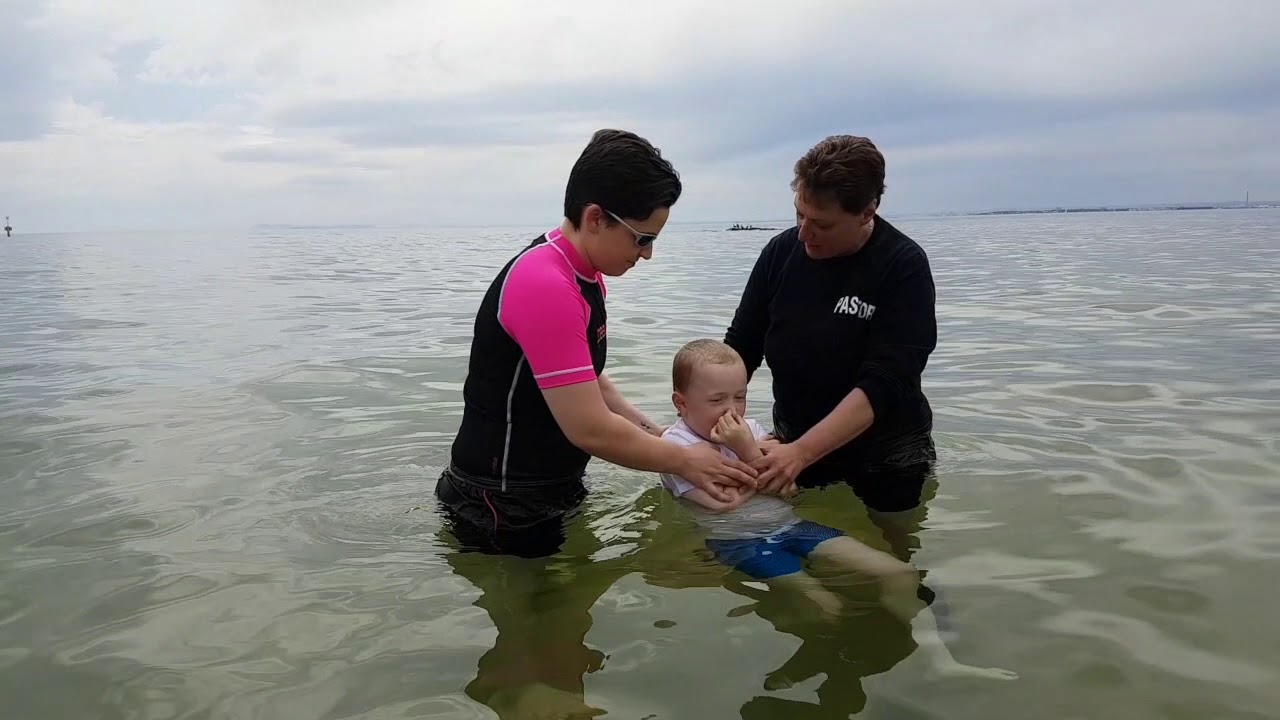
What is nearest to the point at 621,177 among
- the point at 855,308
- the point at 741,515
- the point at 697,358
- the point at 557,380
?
the point at 557,380

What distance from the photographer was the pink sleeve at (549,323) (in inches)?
142

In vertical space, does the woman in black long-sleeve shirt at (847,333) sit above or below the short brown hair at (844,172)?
below

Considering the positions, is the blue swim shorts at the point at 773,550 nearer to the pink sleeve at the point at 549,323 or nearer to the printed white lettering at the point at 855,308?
the printed white lettering at the point at 855,308

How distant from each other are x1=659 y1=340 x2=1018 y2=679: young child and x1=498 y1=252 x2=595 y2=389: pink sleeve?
1024 millimetres

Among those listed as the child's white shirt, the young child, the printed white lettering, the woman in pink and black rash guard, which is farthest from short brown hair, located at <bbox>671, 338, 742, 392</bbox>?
the printed white lettering

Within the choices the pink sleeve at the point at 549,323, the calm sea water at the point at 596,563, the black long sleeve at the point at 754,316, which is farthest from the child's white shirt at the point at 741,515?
the pink sleeve at the point at 549,323

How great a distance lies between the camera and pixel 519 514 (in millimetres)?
4223

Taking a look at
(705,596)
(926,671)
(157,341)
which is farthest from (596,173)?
(157,341)

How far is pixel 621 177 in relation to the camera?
12.0 ft

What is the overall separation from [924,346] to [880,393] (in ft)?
1.31

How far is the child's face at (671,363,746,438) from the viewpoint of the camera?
14.8 ft

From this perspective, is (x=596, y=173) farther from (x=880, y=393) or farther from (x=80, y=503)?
(x=80, y=503)

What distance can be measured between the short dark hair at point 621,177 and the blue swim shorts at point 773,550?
1.71m

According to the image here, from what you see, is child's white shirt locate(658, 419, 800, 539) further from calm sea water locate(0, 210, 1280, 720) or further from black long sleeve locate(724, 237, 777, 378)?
black long sleeve locate(724, 237, 777, 378)
